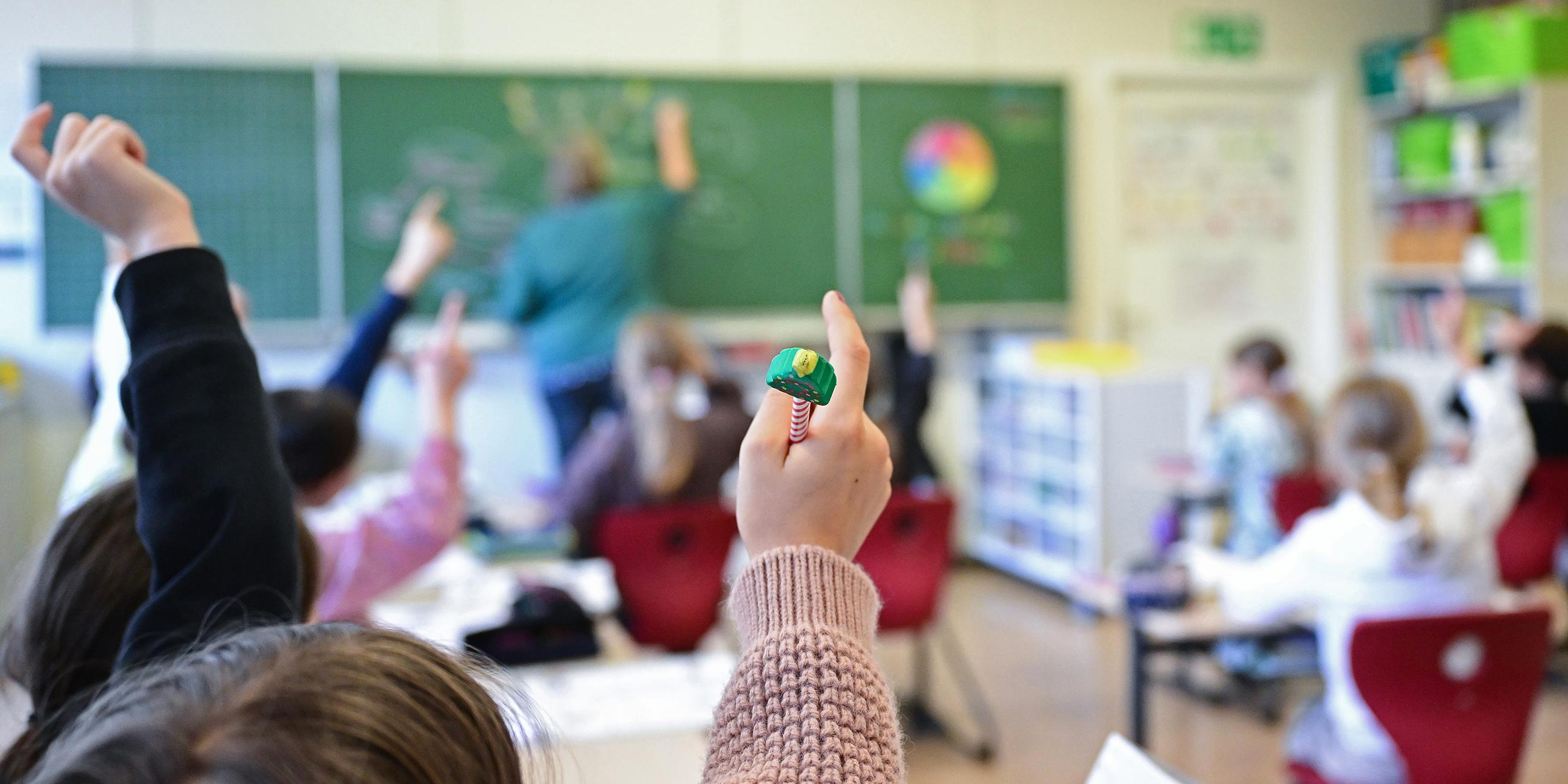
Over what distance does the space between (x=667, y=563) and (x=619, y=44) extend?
2.87m

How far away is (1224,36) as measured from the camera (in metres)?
6.05

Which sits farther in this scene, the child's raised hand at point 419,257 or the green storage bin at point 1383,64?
the green storage bin at point 1383,64

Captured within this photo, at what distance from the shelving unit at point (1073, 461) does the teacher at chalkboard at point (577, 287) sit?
1717 mm

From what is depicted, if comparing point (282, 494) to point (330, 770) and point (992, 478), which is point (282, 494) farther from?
point (992, 478)

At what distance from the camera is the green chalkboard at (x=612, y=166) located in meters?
4.82

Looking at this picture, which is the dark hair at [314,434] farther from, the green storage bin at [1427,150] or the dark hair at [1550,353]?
the green storage bin at [1427,150]

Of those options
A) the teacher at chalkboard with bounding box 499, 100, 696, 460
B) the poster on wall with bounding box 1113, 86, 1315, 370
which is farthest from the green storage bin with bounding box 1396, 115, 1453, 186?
the teacher at chalkboard with bounding box 499, 100, 696, 460

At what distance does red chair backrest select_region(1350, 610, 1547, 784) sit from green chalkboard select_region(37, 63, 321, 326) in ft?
12.8

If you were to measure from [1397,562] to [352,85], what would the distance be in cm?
384

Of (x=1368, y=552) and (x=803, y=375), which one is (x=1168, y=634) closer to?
(x=1368, y=552)

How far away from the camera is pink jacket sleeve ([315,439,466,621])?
2037 mm

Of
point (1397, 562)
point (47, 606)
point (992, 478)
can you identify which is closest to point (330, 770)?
point (47, 606)

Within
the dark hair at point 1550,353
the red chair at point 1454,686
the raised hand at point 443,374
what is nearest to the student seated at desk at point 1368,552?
the red chair at point 1454,686

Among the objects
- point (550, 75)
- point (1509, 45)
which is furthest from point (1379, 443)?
point (1509, 45)
